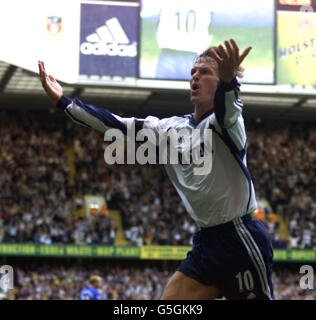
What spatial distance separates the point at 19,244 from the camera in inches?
1101

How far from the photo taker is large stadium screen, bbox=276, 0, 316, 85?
30625 millimetres

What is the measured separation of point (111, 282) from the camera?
91.1 ft

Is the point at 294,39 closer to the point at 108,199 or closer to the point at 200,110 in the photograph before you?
the point at 108,199

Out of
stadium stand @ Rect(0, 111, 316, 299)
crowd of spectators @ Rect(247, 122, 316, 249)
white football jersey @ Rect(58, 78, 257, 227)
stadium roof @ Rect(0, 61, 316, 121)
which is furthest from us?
crowd of spectators @ Rect(247, 122, 316, 249)

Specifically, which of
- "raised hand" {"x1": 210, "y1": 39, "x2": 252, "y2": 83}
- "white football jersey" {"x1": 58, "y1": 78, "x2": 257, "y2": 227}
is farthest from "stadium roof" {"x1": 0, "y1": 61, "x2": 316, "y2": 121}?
"raised hand" {"x1": 210, "y1": 39, "x2": 252, "y2": 83}

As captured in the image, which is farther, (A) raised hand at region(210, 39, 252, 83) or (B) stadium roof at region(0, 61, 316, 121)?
(B) stadium roof at region(0, 61, 316, 121)

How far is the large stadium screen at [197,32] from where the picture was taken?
2973 cm

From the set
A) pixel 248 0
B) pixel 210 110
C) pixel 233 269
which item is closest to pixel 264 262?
pixel 233 269

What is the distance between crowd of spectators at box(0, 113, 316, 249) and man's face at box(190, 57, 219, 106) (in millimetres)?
23833

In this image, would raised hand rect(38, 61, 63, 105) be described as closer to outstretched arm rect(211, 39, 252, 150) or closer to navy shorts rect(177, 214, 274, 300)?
outstretched arm rect(211, 39, 252, 150)

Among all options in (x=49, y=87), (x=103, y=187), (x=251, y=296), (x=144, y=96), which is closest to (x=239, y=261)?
(x=251, y=296)
